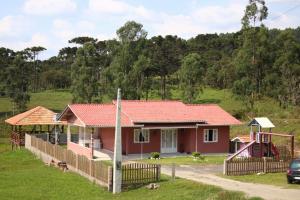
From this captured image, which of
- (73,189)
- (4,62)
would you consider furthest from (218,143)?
(4,62)

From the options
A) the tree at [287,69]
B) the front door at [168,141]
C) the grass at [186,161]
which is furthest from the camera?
the tree at [287,69]

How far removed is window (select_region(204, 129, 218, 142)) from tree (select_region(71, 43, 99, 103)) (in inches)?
910

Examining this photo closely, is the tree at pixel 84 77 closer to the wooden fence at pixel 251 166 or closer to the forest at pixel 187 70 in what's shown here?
the forest at pixel 187 70

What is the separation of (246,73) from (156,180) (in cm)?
3936

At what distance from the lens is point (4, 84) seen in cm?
8194

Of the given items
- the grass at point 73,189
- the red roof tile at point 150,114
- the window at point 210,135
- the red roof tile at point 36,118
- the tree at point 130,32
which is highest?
the tree at point 130,32

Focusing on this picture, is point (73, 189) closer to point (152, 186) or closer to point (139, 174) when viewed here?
point (139, 174)

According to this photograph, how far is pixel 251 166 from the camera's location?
27984 mm

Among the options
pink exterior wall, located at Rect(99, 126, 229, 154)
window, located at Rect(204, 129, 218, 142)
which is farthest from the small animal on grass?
window, located at Rect(204, 129, 218, 142)

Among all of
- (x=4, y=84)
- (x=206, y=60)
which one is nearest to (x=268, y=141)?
(x=4, y=84)

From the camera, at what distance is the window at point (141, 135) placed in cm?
3908

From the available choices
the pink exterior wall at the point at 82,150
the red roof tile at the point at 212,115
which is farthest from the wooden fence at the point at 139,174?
the red roof tile at the point at 212,115

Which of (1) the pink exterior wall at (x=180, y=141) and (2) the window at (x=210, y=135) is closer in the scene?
(1) the pink exterior wall at (x=180, y=141)

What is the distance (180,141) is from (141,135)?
375 cm
